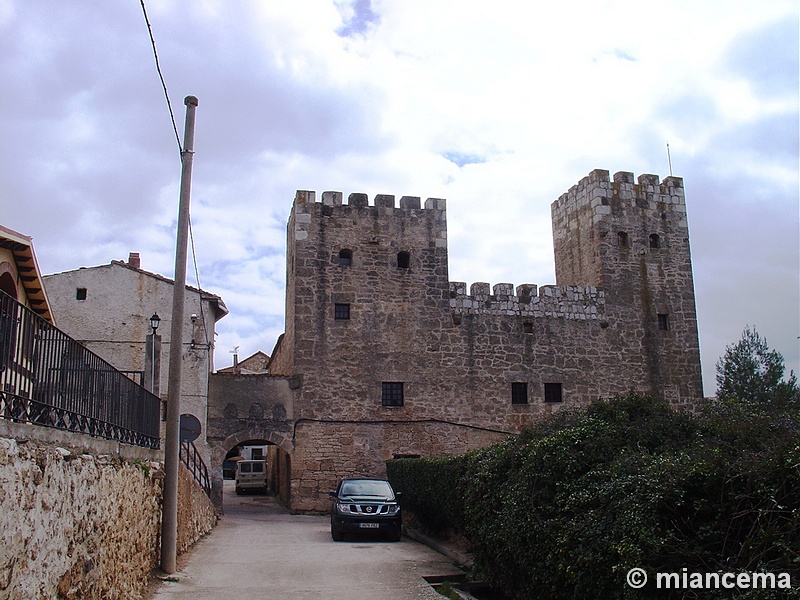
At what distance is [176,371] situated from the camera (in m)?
11.2

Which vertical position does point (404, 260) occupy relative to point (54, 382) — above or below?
above

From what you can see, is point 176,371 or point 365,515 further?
point 365,515

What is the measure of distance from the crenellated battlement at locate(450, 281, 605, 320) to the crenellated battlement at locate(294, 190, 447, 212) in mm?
2732

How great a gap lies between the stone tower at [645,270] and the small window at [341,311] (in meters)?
8.60

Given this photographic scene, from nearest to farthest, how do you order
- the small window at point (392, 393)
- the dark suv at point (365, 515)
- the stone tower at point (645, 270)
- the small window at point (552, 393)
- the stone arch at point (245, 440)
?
the dark suv at point (365, 515), the stone arch at point (245, 440), the small window at point (392, 393), the small window at point (552, 393), the stone tower at point (645, 270)

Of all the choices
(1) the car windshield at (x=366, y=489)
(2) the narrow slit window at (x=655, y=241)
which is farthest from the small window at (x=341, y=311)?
(2) the narrow slit window at (x=655, y=241)

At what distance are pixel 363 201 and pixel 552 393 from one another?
877 cm

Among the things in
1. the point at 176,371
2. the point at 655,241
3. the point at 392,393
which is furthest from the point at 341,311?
the point at 176,371

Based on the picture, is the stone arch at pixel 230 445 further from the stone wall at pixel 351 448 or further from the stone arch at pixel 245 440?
the stone wall at pixel 351 448

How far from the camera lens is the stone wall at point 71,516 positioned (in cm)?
501

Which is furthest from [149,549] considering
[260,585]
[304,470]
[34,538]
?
[304,470]

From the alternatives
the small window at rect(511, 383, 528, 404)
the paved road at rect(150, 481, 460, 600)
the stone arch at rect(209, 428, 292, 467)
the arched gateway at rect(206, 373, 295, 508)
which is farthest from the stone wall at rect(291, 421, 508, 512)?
the paved road at rect(150, 481, 460, 600)

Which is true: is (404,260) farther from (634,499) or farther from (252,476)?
(634,499)

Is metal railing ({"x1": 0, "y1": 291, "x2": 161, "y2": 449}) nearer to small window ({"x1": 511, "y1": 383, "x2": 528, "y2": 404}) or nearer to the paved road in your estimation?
the paved road
